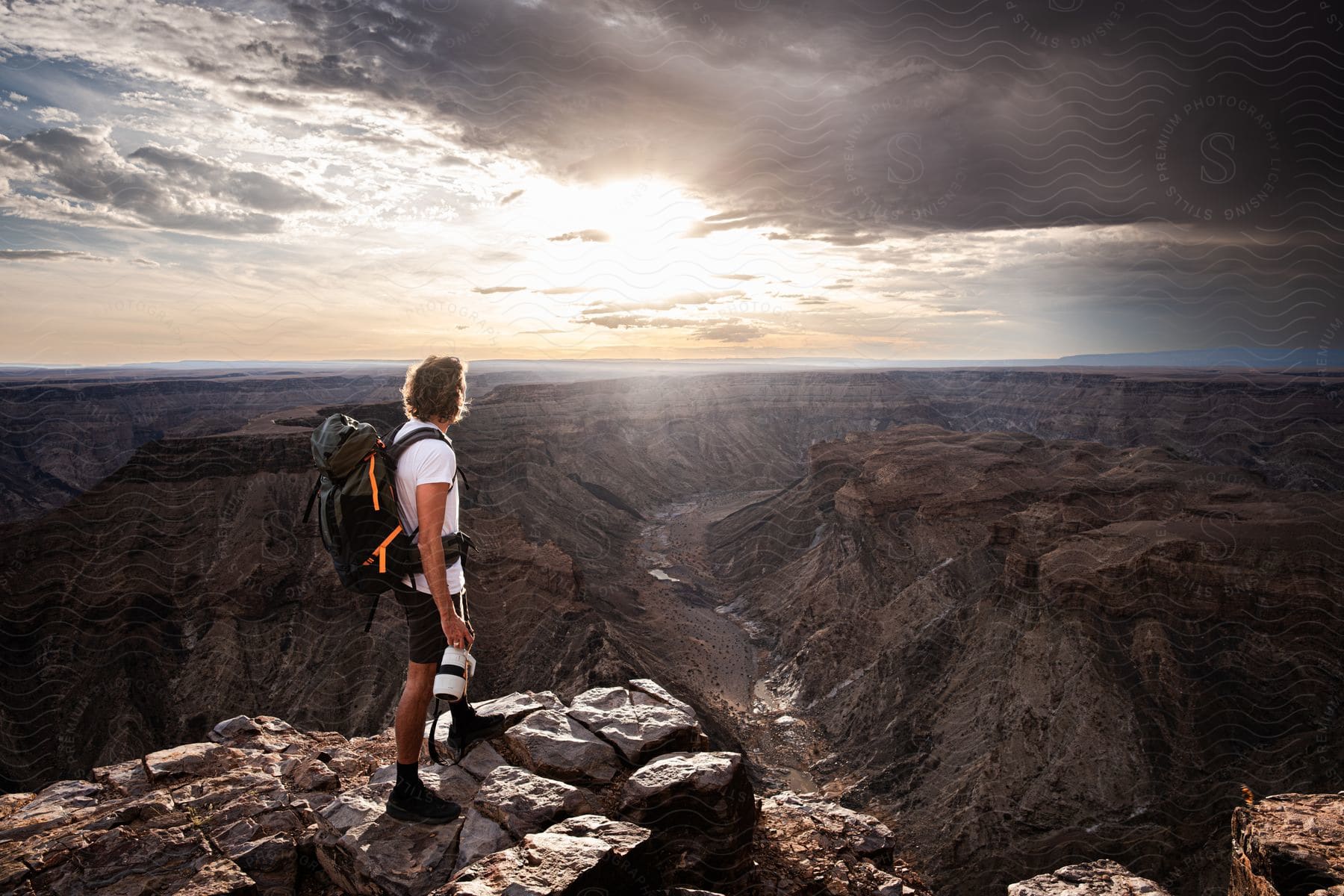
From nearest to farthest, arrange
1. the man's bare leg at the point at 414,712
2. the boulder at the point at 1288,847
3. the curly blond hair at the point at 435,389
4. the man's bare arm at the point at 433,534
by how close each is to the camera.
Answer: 1. the man's bare arm at the point at 433,534
2. the curly blond hair at the point at 435,389
3. the man's bare leg at the point at 414,712
4. the boulder at the point at 1288,847

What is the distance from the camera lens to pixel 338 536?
4418mm

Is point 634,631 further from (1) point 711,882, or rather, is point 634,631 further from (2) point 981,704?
(1) point 711,882

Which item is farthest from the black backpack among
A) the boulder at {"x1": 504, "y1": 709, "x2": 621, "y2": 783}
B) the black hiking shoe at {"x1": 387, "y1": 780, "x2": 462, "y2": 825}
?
the boulder at {"x1": 504, "y1": 709, "x2": 621, "y2": 783}

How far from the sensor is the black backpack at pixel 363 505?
4.30 m

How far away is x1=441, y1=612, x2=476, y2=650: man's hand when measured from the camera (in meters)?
4.56

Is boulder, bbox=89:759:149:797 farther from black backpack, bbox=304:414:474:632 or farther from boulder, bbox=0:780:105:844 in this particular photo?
black backpack, bbox=304:414:474:632

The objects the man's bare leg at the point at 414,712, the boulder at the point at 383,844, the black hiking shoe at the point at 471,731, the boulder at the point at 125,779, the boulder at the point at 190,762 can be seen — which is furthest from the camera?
the boulder at the point at 190,762

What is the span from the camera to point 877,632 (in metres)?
31.1

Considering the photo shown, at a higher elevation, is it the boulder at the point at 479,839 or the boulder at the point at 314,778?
the boulder at the point at 479,839

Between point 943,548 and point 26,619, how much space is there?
4382 cm

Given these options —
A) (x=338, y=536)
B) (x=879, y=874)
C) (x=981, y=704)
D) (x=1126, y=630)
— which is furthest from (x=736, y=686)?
(x=338, y=536)

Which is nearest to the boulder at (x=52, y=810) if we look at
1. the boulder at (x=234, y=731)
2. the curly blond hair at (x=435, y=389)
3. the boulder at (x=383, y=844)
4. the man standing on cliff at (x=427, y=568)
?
the boulder at (x=234, y=731)

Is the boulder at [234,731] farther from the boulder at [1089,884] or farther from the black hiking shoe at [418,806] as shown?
the boulder at [1089,884]

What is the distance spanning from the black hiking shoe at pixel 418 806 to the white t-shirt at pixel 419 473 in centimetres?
→ 167
